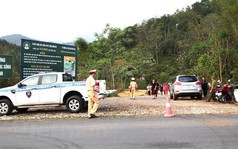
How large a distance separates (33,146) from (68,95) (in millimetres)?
7600

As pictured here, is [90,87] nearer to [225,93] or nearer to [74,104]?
[74,104]

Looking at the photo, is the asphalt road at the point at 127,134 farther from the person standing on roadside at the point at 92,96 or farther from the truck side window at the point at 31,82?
the truck side window at the point at 31,82

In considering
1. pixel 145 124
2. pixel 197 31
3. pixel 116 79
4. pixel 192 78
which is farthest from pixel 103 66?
pixel 145 124

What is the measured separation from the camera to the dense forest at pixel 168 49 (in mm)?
26609

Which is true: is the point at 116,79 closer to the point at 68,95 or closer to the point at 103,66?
the point at 103,66

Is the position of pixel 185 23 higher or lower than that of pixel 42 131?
higher

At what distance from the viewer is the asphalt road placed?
26.7 feet

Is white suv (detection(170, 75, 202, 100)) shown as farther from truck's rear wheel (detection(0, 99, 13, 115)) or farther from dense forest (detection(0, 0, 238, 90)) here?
truck's rear wheel (detection(0, 99, 13, 115))

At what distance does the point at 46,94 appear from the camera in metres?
15.8

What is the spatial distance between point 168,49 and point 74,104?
229ft

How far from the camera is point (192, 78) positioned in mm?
23812

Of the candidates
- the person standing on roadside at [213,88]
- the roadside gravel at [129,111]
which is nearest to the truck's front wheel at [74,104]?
the roadside gravel at [129,111]

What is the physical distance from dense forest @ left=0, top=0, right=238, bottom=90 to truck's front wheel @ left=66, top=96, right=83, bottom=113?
1227 cm

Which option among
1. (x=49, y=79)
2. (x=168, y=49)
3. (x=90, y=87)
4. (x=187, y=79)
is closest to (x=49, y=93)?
(x=49, y=79)
